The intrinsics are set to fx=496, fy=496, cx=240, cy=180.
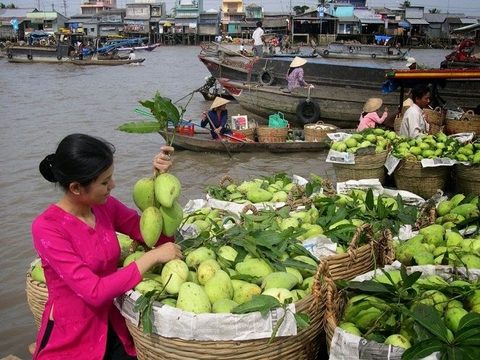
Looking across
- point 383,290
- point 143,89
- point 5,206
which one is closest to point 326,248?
point 383,290

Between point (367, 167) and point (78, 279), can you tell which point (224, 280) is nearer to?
point (78, 279)

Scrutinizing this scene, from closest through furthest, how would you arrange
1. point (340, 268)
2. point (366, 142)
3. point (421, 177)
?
point (340, 268) < point (421, 177) < point (366, 142)

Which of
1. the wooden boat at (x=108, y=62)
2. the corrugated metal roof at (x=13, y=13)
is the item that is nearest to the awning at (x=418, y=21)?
the wooden boat at (x=108, y=62)

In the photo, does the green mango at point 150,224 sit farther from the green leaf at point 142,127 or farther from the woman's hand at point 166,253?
the green leaf at point 142,127

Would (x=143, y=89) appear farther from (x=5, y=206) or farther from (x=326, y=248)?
(x=326, y=248)

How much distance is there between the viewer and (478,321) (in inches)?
63.8

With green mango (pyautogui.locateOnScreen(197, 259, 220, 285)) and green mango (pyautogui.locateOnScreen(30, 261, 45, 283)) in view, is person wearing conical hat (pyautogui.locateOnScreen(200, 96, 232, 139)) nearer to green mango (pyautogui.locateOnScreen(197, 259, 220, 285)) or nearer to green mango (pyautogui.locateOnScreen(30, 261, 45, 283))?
green mango (pyautogui.locateOnScreen(30, 261, 45, 283))

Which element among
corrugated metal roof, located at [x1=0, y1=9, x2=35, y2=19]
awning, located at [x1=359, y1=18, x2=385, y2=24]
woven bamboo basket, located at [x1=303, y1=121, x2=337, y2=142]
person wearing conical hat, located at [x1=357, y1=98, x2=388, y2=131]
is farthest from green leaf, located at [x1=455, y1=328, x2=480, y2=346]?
corrugated metal roof, located at [x1=0, y1=9, x2=35, y2=19]

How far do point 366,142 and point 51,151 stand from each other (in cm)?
724

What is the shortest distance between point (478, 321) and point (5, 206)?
644 centimetres

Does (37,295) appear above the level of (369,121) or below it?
below

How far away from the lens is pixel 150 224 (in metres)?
2.03

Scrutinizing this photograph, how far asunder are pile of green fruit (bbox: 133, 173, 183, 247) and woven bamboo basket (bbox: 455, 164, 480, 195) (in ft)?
12.1

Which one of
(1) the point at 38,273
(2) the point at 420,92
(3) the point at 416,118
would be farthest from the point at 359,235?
(2) the point at 420,92
